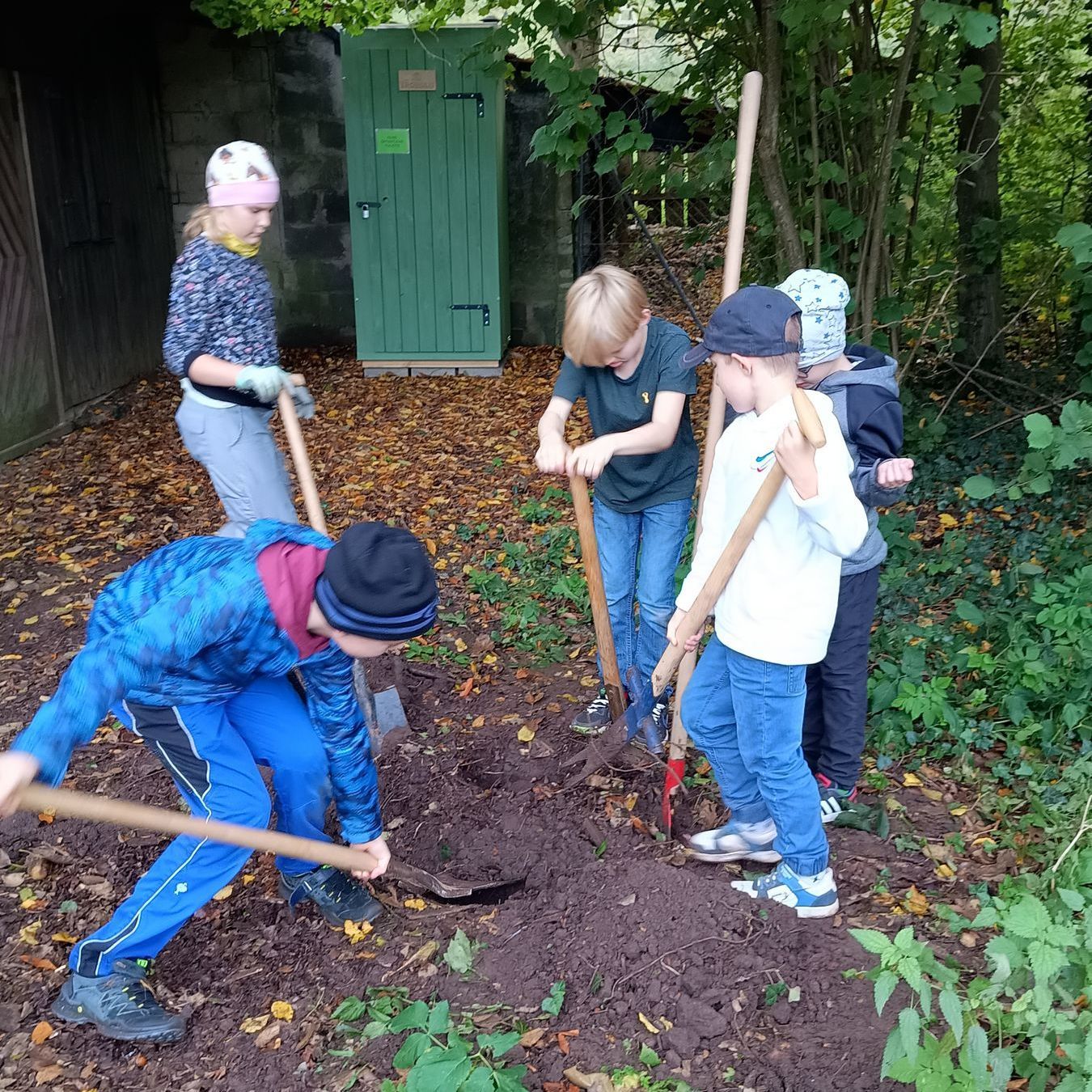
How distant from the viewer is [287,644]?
7.07 feet

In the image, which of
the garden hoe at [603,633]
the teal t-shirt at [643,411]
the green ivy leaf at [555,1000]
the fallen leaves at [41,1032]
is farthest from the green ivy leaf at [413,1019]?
the teal t-shirt at [643,411]

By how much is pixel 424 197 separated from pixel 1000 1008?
796cm

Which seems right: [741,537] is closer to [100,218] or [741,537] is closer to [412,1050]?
[412,1050]

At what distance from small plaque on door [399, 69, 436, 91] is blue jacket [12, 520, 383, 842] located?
719 cm

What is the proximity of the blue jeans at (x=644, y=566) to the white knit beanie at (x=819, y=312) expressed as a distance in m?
0.70

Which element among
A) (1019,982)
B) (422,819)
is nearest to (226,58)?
(422,819)

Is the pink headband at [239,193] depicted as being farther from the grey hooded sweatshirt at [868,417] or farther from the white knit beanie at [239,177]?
the grey hooded sweatshirt at [868,417]

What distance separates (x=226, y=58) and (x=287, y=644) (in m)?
8.97

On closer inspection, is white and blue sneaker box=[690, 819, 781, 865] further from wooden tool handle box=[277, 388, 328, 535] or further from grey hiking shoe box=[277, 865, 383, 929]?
wooden tool handle box=[277, 388, 328, 535]

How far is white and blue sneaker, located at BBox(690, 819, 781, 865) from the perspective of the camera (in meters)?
2.95

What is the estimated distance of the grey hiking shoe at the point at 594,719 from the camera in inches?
146

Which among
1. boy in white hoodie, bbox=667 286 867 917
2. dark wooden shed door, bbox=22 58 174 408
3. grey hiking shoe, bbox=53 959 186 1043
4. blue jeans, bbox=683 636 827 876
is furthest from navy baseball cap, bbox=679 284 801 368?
dark wooden shed door, bbox=22 58 174 408

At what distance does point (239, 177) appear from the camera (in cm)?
313

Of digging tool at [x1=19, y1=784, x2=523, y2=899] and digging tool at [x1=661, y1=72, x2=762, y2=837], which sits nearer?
digging tool at [x1=19, y1=784, x2=523, y2=899]
